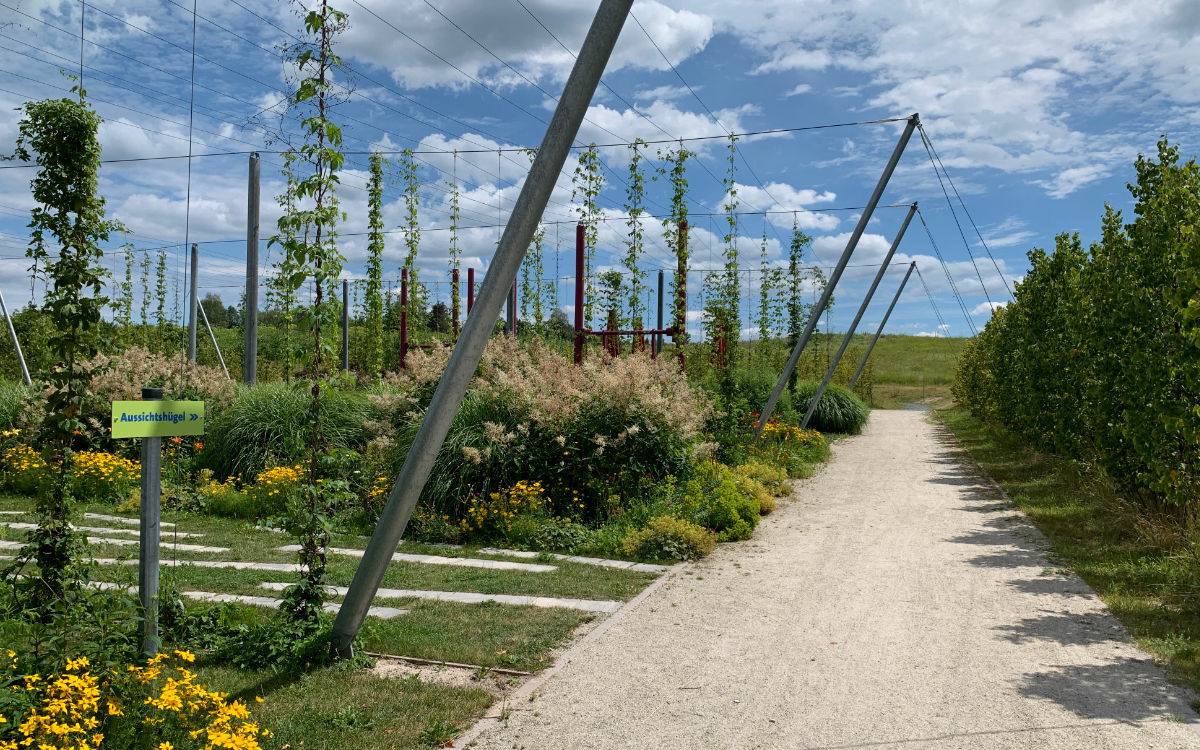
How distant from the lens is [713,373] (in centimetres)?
1683

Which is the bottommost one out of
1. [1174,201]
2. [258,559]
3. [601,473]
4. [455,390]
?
[258,559]

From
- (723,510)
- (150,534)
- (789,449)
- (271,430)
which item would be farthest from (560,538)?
(789,449)

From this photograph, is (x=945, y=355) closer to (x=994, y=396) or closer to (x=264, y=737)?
(x=994, y=396)

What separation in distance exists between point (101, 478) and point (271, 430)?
2.28m

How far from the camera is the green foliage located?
6.75 m

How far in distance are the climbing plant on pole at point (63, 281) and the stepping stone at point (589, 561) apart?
4030 millimetres

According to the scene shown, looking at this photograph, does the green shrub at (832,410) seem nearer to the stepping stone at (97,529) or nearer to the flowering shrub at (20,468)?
the stepping stone at (97,529)

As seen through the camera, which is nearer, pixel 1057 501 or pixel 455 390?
pixel 455 390

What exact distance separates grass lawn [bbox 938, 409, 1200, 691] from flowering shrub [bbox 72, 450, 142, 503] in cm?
1169

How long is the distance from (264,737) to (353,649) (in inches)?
44.9

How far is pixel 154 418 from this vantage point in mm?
4000

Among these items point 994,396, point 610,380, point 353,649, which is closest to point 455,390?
point 353,649

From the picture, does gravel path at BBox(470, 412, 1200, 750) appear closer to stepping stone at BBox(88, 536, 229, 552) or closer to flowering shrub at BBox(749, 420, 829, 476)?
stepping stone at BBox(88, 536, 229, 552)

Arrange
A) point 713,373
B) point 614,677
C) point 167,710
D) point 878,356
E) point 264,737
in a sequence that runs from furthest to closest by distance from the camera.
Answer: point 878,356 → point 713,373 → point 614,677 → point 264,737 → point 167,710
